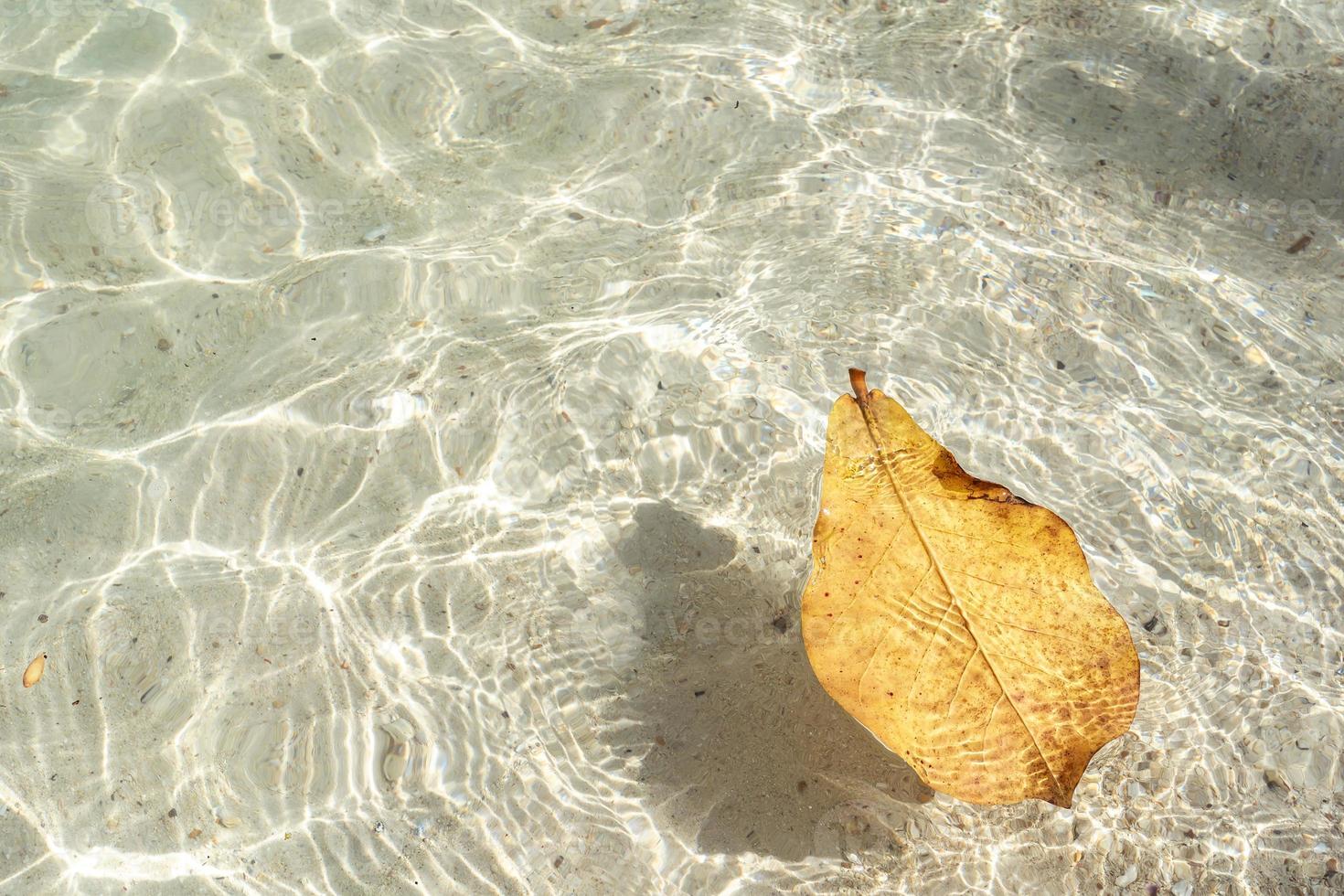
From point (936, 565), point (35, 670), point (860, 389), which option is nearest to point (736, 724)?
point (936, 565)

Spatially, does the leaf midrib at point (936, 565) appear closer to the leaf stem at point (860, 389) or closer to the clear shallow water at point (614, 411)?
the leaf stem at point (860, 389)

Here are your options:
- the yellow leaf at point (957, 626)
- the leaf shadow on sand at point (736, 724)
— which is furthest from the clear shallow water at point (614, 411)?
the yellow leaf at point (957, 626)

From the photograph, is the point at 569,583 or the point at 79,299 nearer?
the point at 569,583

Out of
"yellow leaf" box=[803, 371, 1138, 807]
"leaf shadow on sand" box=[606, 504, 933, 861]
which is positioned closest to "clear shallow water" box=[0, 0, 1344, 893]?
"leaf shadow on sand" box=[606, 504, 933, 861]

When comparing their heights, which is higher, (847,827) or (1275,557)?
(1275,557)

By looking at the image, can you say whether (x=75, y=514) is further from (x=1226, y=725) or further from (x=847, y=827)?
(x=1226, y=725)

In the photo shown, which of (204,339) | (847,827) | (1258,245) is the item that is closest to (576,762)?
(847,827)
